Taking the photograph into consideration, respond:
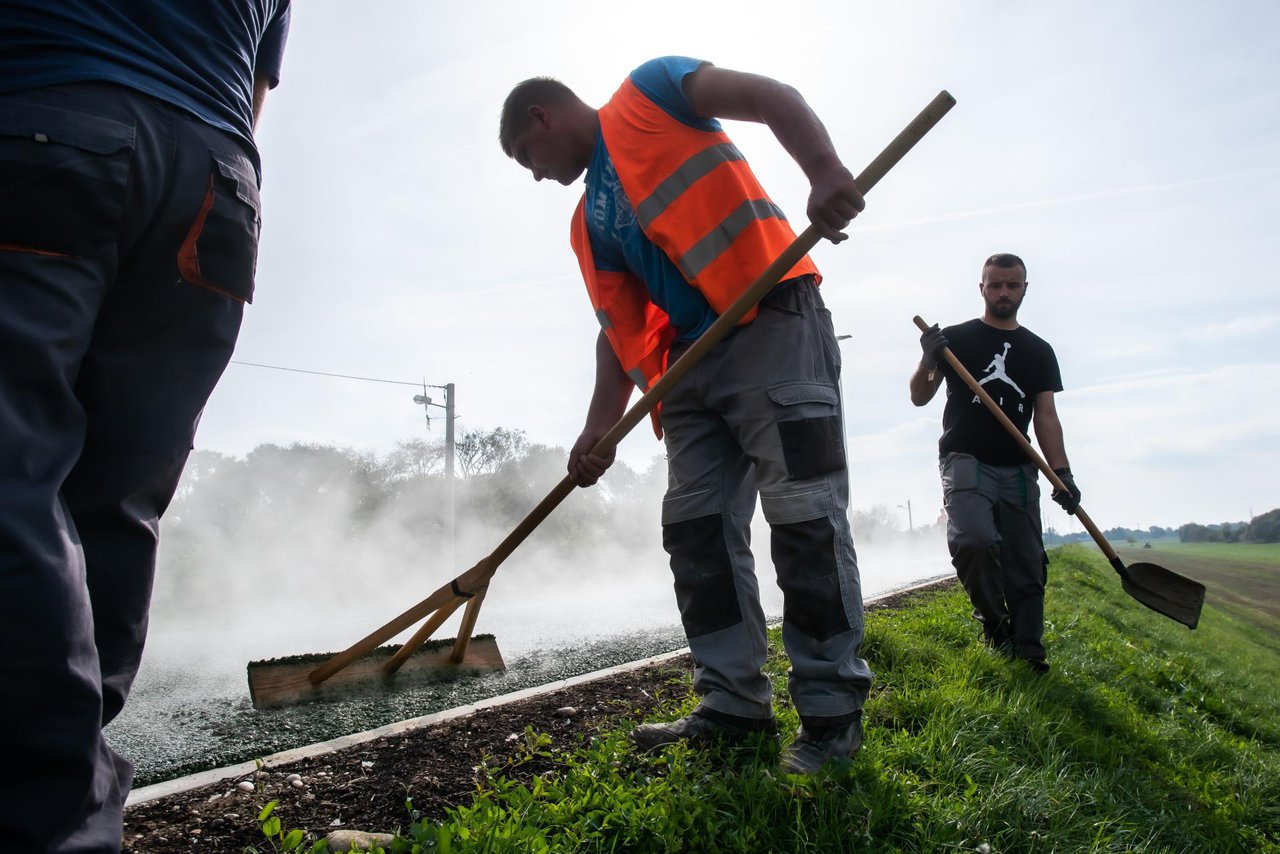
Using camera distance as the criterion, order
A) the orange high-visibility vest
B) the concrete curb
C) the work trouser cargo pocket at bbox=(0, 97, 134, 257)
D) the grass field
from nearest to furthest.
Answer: the work trouser cargo pocket at bbox=(0, 97, 134, 257)
the concrete curb
the orange high-visibility vest
the grass field

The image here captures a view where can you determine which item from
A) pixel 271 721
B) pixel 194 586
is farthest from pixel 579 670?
pixel 194 586

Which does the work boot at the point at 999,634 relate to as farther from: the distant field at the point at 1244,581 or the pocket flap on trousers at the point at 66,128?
the distant field at the point at 1244,581

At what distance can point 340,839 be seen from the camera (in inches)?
62.6

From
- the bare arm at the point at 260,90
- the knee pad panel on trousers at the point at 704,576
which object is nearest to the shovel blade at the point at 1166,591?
the knee pad panel on trousers at the point at 704,576

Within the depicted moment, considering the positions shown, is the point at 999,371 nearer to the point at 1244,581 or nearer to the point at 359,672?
the point at 359,672

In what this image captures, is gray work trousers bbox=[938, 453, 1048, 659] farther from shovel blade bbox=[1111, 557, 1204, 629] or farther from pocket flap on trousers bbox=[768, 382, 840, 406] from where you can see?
pocket flap on trousers bbox=[768, 382, 840, 406]

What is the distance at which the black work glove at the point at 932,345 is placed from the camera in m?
4.28

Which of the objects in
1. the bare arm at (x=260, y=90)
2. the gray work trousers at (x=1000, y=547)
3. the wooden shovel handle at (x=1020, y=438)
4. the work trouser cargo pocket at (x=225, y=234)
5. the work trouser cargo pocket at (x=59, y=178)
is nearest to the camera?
the work trouser cargo pocket at (x=59, y=178)

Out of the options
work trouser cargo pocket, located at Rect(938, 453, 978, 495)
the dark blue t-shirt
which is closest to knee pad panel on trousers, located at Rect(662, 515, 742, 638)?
the dark blue t-shirt

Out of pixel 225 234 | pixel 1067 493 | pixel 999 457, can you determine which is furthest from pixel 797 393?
pixel 1067 493

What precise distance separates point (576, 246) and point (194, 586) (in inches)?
513

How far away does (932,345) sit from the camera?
430cm

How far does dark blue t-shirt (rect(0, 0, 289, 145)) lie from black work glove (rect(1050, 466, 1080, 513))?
4.39m

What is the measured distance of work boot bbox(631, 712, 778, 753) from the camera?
2166 mm
